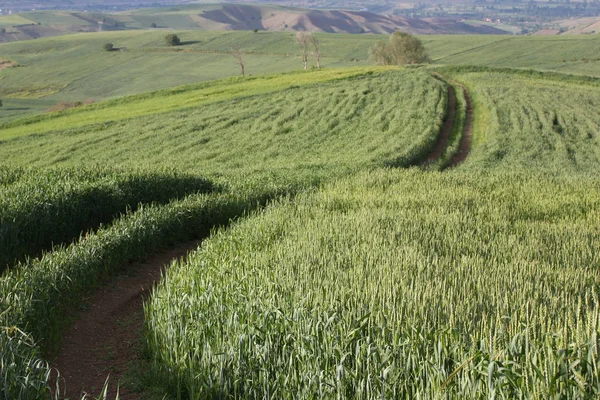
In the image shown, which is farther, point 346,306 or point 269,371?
point 346,306

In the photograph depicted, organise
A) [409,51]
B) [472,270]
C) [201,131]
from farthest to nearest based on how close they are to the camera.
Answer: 1. [409,51]
2. [201,131]
3. [472,270]

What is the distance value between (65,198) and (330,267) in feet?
24.2

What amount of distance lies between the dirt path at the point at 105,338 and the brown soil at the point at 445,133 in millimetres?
19036

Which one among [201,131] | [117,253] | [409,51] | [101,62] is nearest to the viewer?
[117,253]

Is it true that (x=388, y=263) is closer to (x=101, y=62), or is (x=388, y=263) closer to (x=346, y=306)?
(x=346, y=306)

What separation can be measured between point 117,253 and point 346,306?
559cm

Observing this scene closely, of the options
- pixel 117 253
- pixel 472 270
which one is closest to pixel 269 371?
pixel 472 270

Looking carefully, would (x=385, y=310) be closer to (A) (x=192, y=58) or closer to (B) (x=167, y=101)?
(B) (x=167, y=101)

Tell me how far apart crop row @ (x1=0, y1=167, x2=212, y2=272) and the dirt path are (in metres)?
1.33

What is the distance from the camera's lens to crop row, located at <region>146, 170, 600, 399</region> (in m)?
5.64

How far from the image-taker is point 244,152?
1255 inches

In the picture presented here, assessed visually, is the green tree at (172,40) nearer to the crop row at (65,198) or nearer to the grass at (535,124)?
the grass at (535,124)

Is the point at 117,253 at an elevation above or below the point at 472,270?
below

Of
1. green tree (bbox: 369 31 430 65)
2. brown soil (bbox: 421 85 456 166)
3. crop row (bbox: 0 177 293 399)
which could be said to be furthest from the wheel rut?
green tree (bbox: 369 31 430 65)
